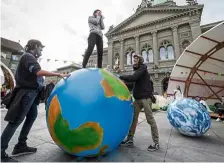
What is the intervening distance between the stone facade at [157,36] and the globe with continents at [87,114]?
19.9 metres

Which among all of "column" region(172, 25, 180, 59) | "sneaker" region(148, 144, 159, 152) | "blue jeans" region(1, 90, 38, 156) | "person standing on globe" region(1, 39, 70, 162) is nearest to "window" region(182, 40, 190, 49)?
"column" region(172, 25, 180, 59)

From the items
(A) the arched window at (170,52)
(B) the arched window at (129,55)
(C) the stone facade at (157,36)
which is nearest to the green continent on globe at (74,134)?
(C) the stone facade at (157,36)

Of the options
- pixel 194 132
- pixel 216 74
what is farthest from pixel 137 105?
pixel 216 74

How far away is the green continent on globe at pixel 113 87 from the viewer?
92.4 inches

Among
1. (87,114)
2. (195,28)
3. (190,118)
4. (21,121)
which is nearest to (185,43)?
(195,28)

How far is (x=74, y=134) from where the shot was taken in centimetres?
212

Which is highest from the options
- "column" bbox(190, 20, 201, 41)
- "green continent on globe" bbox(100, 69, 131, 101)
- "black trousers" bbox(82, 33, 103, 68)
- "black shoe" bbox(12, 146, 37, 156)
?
"column" bbox(190, 20, 201, 41)

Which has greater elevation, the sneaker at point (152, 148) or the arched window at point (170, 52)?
the arched window at point (170, 52)

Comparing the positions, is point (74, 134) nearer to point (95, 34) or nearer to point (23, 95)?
point (23, 95)

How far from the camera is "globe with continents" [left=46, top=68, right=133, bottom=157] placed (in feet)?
6.98

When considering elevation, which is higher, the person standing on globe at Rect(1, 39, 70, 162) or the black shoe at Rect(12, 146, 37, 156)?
the person standing on globe at Rect(1, 39, 70, 162)

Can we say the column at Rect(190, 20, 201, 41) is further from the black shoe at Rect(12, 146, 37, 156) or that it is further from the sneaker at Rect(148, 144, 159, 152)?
the black shoe at Rect(12, 146, 37, 156)

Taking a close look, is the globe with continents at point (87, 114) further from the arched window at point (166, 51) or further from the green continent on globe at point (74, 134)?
the arched window at point (166, 51)

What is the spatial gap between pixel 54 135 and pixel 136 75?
2082 mm
